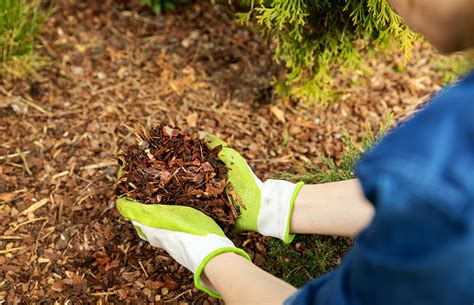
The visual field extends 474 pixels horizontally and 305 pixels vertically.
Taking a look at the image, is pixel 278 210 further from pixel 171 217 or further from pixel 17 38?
pixel 17 38

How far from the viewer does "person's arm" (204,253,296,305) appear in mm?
1503

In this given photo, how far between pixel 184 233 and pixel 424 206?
101 centimetres

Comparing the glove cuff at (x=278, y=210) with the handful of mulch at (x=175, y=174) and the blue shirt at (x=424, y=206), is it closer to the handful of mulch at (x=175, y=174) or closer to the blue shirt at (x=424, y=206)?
the handful of mulch at (x=175, y=174)

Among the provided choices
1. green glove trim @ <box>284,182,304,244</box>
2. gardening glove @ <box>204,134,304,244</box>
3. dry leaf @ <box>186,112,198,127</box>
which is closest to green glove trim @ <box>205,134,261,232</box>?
gardening glove @ <box>204,134,304,244</box>

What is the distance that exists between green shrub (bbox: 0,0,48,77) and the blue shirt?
2.01 m

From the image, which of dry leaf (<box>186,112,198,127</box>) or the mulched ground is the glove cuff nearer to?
the mulched ground

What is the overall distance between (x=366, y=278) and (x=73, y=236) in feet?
4.62

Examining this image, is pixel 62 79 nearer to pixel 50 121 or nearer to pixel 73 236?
pixel 50 121

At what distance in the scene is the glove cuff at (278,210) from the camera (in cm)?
194

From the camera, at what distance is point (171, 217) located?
5.97 ft

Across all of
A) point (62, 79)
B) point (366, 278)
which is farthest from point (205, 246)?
point (62, 79)

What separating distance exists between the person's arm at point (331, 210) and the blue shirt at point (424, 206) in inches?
33.5

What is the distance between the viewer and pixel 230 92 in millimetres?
2715

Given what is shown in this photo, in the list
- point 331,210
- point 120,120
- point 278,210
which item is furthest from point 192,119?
point 331,210
